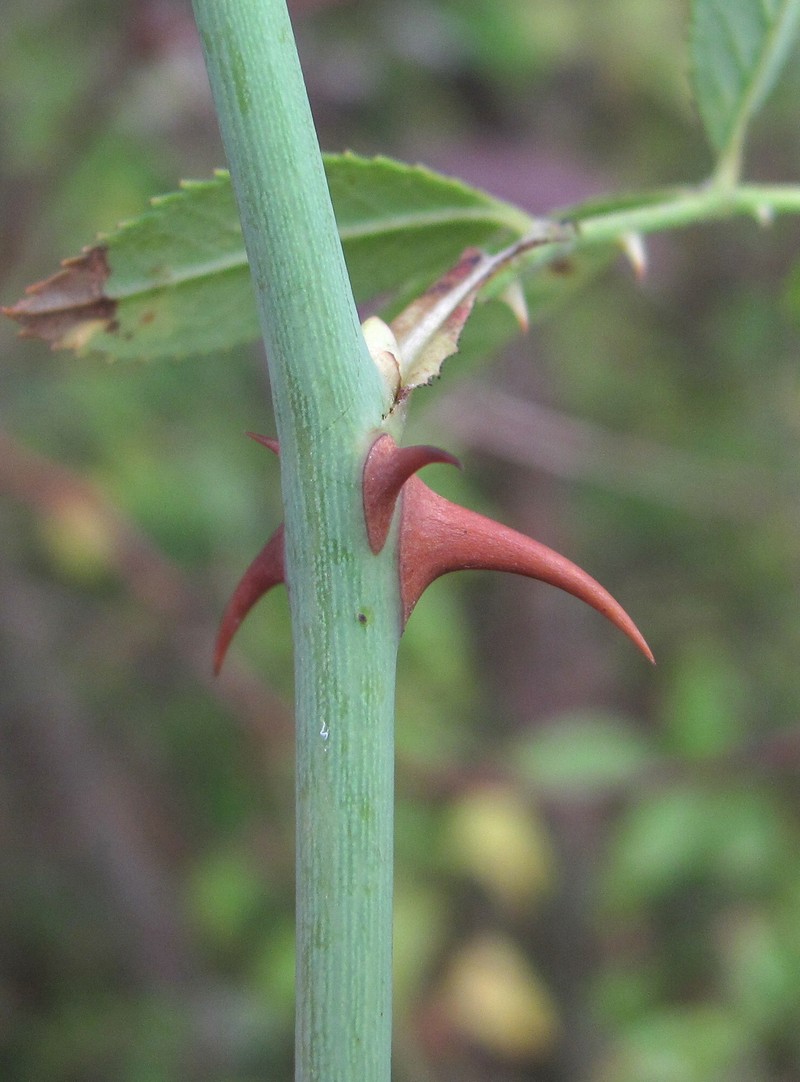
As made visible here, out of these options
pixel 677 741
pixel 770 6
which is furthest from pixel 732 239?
pixel 770 6

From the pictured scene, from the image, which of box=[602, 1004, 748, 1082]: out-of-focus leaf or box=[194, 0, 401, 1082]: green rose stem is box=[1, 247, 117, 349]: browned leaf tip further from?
box=[602, 1004, 748, 1082]: out-of-focus leaf

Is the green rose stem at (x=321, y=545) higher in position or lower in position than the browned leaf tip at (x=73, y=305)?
lower

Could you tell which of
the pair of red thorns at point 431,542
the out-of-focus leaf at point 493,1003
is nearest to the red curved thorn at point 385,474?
the pair of red thorns at point 431,542

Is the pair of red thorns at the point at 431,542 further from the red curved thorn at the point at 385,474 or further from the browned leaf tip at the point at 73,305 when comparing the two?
the browned leaf tip at the point at 73,305

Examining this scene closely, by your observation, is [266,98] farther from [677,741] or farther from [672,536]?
[672,536]

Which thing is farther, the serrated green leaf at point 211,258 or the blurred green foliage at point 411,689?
the blurred green foliage at point 411,689

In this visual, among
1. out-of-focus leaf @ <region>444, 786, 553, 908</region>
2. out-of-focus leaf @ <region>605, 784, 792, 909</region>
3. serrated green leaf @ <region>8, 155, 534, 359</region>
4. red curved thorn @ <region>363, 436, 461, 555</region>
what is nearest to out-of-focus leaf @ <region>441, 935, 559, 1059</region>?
out-of-focus leaf @ <region>444, 786, 553, 908</region>

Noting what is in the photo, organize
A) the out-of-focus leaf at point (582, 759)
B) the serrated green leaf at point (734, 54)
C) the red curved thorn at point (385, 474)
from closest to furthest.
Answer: the red curved thorn at point (385, 474) < the serrated green leaf at point (734, 54) < the out-of-focus leaf at point (582, 759)

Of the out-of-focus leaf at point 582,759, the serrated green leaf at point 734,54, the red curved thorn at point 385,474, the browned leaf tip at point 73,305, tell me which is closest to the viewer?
the red curved thorn at point 385,474
